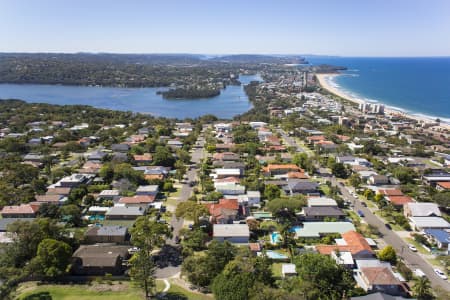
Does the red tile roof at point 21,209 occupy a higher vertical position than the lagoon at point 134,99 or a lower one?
lower

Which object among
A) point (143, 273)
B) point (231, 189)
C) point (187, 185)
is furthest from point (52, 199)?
point (143, 273)

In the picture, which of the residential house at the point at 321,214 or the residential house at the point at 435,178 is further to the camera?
the residential house at the point at 435,178

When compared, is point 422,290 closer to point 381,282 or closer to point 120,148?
point 381,282

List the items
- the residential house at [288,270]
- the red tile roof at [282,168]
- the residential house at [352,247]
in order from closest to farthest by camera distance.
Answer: the residential house at [288,270] → the residential house at [352,247] → the red tile roof at [282,168]

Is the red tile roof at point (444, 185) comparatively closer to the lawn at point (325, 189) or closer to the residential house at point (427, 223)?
the residential house at point (427, 223)

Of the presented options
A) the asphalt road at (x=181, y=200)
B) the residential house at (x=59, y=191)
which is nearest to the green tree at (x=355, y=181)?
the asphalt road at (x=181, y=200)

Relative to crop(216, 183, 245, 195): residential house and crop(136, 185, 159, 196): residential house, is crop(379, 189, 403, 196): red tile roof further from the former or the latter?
crop(136, 185, 159, 196): residential house

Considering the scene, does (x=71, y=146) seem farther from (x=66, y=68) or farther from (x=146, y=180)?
(x=66, y=68)

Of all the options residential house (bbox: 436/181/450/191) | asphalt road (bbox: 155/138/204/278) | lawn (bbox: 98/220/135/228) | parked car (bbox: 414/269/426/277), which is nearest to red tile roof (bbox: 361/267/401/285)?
parked car (bbox: 414/269/426/277)
